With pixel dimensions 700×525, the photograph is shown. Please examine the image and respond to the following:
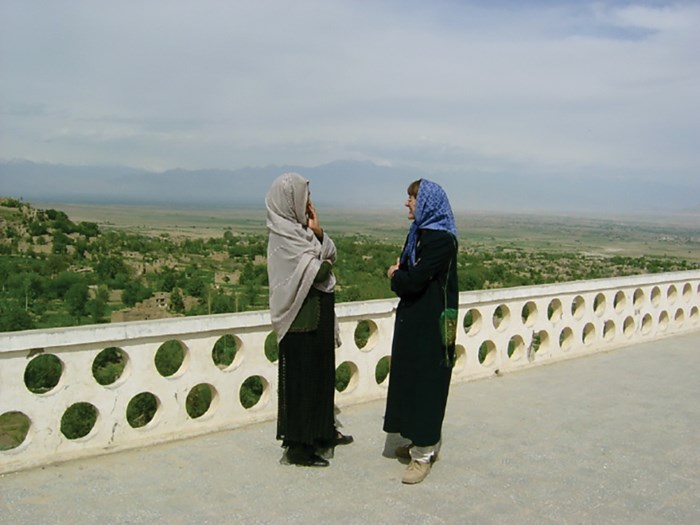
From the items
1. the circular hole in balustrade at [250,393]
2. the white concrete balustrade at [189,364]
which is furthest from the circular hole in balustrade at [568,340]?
the circular hole in balustrade at [250,393]

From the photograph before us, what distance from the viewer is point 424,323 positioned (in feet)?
13.8

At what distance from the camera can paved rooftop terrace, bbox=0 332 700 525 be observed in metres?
3.61

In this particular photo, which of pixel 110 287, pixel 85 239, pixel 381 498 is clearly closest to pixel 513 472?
pixel 381 498

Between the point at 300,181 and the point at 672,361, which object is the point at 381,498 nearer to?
the point at 300,181

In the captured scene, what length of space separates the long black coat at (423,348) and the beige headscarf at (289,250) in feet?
1.75

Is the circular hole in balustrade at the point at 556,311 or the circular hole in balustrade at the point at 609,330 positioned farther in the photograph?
the circular hole in balustrade at the point at 609,330

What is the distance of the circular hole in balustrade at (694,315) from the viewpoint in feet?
30.5

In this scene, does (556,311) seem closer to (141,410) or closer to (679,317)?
(679,317)

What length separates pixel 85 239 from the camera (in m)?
26.6

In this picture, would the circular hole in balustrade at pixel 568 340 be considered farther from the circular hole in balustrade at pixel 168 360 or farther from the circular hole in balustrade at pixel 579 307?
the circular hole in balustrade at pixel 168 360

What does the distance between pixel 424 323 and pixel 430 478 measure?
888 millimetres

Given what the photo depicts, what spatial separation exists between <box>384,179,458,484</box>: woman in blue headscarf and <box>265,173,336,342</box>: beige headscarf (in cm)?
53

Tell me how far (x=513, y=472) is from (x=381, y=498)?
0.90m

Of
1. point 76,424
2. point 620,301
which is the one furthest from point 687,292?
point 76,424
